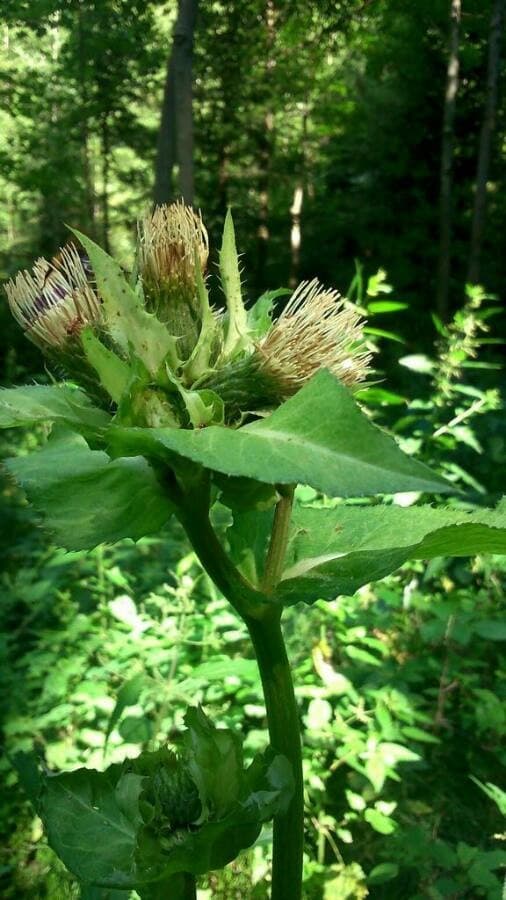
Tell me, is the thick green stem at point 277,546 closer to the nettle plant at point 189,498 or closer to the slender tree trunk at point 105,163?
the nettle plant at point 189,498

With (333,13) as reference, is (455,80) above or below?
below

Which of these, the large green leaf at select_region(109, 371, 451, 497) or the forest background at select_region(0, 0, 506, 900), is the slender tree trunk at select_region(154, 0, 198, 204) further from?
the large green leaf at select_region(109, 371, 451, 497)

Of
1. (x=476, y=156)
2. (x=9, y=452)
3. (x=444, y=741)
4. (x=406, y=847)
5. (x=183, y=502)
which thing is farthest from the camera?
(x=476, y=156)

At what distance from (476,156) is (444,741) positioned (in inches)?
538

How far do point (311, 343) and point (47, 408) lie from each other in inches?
14.3

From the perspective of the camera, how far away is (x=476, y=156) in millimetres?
14188

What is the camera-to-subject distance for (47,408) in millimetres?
972

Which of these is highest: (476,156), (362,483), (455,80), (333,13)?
(333,13)

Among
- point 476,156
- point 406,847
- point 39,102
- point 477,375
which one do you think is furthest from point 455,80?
point 406,847

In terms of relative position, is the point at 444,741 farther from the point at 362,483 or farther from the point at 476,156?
the point at 476,156

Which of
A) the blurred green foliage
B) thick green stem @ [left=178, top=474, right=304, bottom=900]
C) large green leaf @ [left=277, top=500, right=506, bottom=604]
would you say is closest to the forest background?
the blurred green foliage

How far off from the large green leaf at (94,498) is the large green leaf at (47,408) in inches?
3.1

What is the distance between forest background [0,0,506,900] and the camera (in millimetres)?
2426

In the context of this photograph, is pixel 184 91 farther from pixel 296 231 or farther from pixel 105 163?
pixel 296 231
